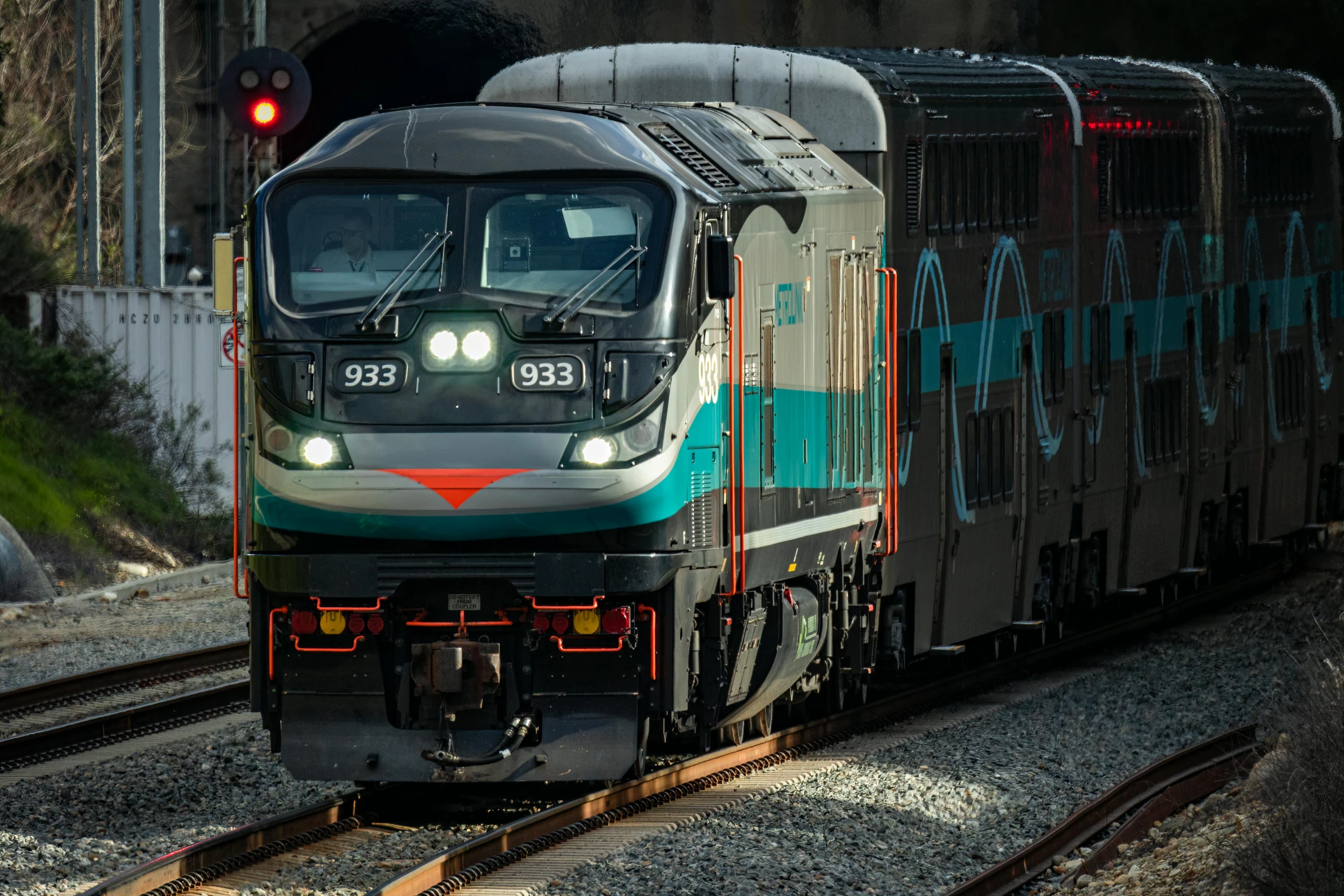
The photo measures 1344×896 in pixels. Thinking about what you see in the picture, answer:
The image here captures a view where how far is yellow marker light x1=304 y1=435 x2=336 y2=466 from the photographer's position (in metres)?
11.2

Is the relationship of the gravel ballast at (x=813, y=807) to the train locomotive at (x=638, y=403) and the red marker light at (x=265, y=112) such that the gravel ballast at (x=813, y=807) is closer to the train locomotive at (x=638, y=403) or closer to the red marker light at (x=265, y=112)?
the train locomotive at (x=638, y=403)

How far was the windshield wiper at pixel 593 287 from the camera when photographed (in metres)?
11.2

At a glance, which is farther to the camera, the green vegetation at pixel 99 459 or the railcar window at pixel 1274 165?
the green vegetation at pixel 99 459

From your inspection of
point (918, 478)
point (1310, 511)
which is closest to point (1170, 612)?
point (1310, 511)

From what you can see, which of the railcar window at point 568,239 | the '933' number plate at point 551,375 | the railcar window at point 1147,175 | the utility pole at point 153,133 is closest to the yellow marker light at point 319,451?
the '933' number plate at point 551,375

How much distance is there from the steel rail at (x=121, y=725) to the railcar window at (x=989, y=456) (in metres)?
5.29

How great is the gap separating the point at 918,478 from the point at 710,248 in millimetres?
4387

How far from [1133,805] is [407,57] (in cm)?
2548

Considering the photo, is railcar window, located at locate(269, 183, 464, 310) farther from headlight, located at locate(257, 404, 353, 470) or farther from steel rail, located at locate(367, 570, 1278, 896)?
steel rail, located at locate(367, 570, 1278, 896)

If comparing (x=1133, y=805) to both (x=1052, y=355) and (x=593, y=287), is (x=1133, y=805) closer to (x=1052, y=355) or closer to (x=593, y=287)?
A: (x=593, y=287)

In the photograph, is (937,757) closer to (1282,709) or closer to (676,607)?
(1282,709)

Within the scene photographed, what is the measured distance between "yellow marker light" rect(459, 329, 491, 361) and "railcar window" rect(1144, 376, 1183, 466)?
1000cm

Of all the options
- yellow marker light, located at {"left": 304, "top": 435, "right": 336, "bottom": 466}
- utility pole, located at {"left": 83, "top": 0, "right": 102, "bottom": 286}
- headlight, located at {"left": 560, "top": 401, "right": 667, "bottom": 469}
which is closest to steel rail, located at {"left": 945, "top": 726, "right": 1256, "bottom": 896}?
headlight, located at {"left": 560, "top": 401, "right": 667, "bottom": 469}

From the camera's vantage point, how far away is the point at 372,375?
36.8 feet
